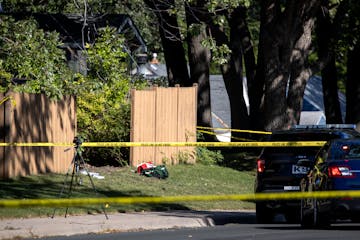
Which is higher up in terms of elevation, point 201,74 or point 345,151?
point 201,74

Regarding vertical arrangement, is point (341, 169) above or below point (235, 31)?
below

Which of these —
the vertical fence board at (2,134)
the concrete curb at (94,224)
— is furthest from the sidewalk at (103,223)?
the vertical fence board at (2,134)

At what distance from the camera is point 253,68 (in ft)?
109

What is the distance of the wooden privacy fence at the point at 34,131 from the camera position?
65.1 ft

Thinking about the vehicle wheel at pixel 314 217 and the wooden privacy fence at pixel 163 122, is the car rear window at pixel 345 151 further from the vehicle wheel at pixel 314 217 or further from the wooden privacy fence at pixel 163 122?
the wooden privacy fence at pixel 163 122

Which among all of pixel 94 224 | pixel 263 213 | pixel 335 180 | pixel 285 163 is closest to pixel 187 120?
pixel 263 213

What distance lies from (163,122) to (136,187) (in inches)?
175

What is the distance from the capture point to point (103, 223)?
1559cm

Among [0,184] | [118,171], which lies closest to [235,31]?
[118,171]

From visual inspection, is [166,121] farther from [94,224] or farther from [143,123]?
[94,224]

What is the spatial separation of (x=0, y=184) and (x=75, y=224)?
417 cm

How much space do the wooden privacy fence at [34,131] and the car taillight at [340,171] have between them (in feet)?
24.7

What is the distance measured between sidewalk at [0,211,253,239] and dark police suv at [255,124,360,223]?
1183 mm

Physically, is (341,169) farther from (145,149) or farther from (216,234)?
(145,149)
